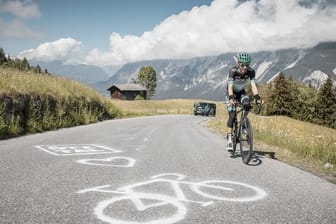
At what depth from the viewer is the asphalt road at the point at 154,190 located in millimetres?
4734

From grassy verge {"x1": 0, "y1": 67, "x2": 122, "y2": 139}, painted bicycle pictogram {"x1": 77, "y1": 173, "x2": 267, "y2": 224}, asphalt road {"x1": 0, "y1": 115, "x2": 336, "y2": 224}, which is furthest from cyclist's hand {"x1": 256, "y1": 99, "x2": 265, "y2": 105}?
grassy verge {"x1": 0, "y1": 67, "x2": 122, "y2": 139}

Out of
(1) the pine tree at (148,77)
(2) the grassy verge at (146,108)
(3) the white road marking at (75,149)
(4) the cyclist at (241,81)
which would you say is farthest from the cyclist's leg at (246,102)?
(1) the pine tree at (148,77)

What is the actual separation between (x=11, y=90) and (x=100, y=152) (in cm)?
694

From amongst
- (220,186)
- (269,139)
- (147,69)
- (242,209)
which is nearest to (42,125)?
(269,139)

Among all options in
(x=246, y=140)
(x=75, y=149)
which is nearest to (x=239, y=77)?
(x=246, y=140)

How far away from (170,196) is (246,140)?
12.8 feet

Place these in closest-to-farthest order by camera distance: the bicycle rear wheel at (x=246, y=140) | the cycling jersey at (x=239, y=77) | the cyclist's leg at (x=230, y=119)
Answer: the bicycle rear wheel at (x=246, y=140)
the cycling jersey at (x=239, y=77)
the cyclist's leg at (x=230, y=119)

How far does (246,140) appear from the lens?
9.12 metres

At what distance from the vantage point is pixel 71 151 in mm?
10227

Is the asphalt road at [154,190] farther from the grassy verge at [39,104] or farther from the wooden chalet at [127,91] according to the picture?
the wooden chalet at [127,91]

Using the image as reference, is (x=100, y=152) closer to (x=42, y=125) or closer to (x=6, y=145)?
(x=6, y=145)

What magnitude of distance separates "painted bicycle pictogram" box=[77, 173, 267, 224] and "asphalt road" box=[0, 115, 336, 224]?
0.01 metres

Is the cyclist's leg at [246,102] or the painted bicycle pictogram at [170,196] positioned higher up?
the cyclist's leg at [246,102]

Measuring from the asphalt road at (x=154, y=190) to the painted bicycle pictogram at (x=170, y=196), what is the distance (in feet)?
0.04
